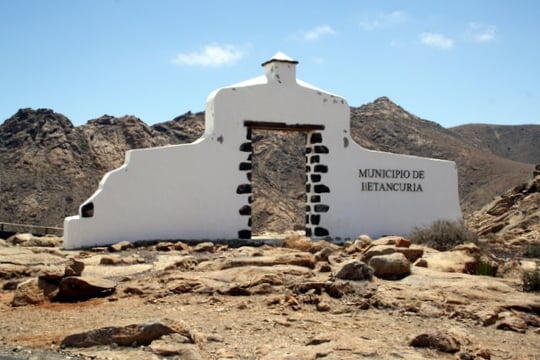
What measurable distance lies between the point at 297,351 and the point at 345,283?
260cm

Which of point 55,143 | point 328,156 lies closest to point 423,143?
point 55,143

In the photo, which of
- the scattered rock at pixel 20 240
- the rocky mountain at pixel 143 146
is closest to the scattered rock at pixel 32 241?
the scattered rock at pixel 20 240

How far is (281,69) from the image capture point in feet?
52.7

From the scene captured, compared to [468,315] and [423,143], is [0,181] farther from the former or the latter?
[468,315]

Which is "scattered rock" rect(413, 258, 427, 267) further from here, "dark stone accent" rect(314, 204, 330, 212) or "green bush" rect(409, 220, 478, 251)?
"dark stone accent" rect(314, 204, 330, 212)

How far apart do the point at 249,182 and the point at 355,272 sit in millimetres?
7069

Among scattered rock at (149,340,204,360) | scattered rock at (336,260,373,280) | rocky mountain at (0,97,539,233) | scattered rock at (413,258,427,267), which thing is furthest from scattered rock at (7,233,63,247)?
rocky mountain at (0,97,539,233)

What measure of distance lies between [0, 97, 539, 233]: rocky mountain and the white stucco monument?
13.1 meters

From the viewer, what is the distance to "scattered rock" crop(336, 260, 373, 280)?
352 inches

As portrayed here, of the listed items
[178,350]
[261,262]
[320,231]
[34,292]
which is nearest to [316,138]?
[320,231]

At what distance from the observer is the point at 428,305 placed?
8.02 m

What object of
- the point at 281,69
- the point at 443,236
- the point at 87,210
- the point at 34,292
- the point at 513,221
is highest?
the point at 281,69

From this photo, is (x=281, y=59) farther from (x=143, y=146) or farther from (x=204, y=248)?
(x=143, y=146)

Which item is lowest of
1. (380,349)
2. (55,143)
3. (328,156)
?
(380,349)
